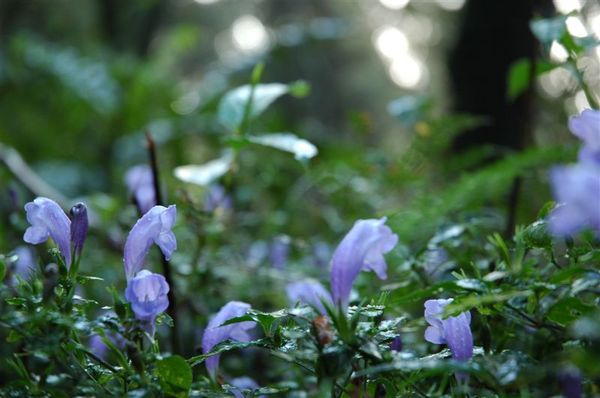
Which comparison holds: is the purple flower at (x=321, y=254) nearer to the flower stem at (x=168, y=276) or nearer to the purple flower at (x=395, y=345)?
the flower stem at (x=168, y=276)

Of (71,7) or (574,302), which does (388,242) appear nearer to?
(574,302)

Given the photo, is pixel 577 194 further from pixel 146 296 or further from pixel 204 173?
pixel 204 173

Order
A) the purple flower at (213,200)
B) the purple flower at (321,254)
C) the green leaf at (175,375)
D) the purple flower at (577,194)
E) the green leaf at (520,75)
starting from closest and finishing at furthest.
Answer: the purple flower at (577,194) < the green leaf at (175,375) < the green leaf at (520,75) < the purple flower at (213,200) < the purple flower at (321,254)

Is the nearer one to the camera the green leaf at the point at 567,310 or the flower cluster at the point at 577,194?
the flower cluster at the point at 577,194

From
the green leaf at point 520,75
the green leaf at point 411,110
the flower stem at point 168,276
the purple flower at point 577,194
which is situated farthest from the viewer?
the green leaf at point 411,110

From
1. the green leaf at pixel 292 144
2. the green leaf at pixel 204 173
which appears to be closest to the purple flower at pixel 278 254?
the green leaf at pixel 204 173

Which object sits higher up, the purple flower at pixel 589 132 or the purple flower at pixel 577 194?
the purple flower at pixel 589 132

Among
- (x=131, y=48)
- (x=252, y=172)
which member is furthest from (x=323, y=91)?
(x=252, y=172)

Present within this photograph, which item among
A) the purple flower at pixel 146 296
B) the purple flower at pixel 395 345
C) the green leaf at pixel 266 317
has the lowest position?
the purple flower at pixel 395 345
